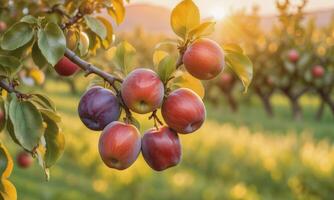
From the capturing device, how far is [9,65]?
4.58 ft

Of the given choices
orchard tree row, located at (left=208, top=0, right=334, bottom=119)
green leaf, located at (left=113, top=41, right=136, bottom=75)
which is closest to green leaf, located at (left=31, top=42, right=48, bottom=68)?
green leaf, located at (left=113, top=41, right=136, bottom=75)

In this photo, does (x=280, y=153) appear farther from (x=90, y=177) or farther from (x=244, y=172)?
(x=90, y=177)

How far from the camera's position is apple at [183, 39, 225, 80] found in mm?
1268

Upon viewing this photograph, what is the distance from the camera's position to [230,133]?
8711 millimetres

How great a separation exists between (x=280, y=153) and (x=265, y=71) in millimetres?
7800

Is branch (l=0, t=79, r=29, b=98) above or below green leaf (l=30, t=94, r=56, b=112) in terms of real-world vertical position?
above

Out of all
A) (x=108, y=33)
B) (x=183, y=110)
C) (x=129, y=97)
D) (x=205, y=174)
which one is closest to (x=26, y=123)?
(x=129, y=97)

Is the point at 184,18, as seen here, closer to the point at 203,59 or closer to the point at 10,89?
the point at 203,59

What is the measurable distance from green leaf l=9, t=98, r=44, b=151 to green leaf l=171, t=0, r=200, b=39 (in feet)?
1.15

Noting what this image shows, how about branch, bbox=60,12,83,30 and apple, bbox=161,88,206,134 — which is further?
branch, bbox=60,12,83,30

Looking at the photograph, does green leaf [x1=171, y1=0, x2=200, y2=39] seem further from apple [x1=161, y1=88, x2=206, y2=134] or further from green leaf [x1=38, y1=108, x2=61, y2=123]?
green leaf [x1=38, y1=108, x2=61, y2=123]

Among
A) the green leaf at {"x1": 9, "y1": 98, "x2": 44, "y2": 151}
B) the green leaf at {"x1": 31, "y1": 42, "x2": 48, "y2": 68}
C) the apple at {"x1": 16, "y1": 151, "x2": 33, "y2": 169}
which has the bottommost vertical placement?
the apple at {"x1": 16, "y1": 151, "x2": 33, "y2": 169}

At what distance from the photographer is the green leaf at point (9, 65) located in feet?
4.56


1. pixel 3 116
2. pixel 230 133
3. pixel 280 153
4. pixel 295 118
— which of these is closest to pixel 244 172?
pixel 280 153
